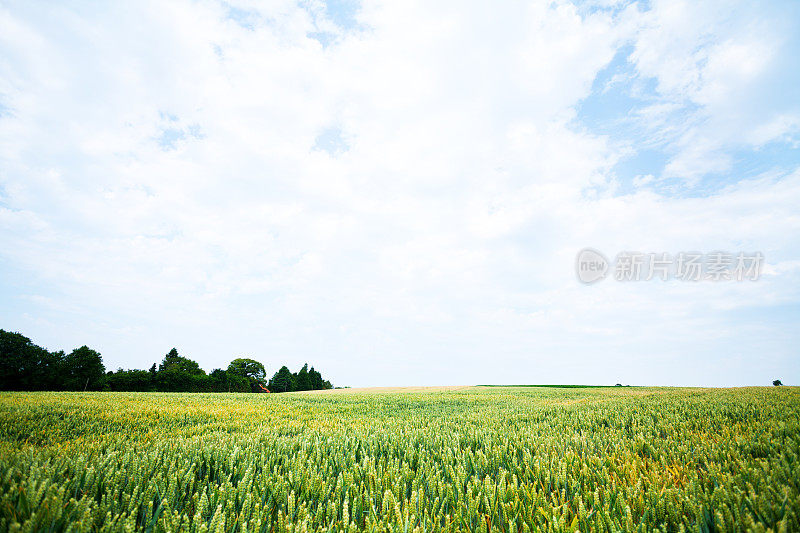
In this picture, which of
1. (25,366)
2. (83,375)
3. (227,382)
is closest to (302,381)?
(227,382)

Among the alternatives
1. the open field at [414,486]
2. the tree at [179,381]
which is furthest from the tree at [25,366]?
the open field at [414,486]

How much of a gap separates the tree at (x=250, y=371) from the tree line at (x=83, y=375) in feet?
0.64

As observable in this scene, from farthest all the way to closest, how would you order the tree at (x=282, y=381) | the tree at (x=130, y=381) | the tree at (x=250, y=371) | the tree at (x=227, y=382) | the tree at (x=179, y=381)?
the tree at (x=282, y=381), the tree at (x=250, y=371), the tree at (x=227, y=382), the tree at (x=179, y=381), the tree at (x=130, y=381)

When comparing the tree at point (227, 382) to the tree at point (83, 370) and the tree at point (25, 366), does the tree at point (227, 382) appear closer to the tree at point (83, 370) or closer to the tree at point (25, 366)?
the tree at point (83, 370)

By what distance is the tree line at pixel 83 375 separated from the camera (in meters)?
44.3

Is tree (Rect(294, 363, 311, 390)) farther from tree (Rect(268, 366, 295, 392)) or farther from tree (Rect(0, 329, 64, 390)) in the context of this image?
tree (Rect(0, 329, 64, 390))

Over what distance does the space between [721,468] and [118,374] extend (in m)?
69.9

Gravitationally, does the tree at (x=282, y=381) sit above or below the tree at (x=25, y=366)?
below

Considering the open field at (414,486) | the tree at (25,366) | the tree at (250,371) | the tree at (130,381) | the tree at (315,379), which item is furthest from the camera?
the tree at (315,379)

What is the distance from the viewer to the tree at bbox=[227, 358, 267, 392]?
225 feet

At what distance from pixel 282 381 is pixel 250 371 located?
41.9 feet

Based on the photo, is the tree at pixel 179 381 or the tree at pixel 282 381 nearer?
the tree at pixel 179 381

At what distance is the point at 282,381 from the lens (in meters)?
81.5

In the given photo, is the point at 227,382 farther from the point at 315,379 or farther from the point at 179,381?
the point at 315,379
